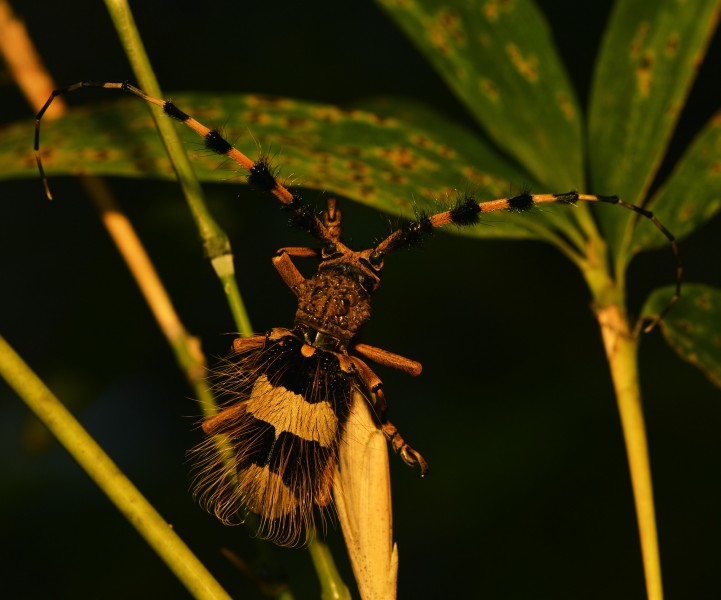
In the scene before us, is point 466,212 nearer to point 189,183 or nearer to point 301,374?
point 301,374

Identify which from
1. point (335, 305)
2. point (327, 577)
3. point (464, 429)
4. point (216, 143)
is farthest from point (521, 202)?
point (464, 429)

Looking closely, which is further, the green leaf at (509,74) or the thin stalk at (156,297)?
the green leaf at (509,74)

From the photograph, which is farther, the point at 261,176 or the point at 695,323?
the point at 695,323

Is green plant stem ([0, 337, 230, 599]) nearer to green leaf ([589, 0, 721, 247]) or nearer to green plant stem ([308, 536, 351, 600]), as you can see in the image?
green plant stem ([308, 536, 351, 600])

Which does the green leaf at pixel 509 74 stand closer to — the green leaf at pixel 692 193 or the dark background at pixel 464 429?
the green leaf at pixel 692 193

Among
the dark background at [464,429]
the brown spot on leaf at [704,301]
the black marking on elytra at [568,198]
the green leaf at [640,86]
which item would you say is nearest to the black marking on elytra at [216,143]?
the black marking on elytra at [568,198]

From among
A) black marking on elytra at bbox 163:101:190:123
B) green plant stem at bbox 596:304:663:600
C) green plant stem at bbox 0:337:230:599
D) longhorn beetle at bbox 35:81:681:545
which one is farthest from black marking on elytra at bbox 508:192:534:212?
green plant stem at bbox 0:337:230:599
